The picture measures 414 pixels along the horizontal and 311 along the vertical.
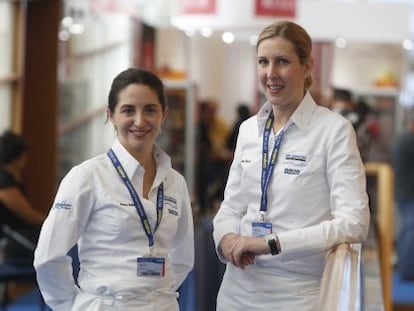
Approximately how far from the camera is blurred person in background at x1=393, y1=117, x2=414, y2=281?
10.4 m

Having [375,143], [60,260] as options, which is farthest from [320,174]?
[375,143]

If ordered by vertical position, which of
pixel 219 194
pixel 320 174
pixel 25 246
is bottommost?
pixel 219 194

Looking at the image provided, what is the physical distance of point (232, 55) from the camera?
1808 cm

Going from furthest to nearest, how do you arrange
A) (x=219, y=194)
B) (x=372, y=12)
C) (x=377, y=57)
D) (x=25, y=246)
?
(x=377, y=57) < (x=219, y=194) < (x=372, y=12) < (x=25, y=246)

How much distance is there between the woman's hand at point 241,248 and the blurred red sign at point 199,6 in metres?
5.34

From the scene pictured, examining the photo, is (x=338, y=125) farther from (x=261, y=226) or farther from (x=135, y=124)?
(x=135, y=124)

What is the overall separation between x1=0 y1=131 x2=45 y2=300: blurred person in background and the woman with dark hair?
12.2 feet

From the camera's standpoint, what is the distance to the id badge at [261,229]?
3313mm

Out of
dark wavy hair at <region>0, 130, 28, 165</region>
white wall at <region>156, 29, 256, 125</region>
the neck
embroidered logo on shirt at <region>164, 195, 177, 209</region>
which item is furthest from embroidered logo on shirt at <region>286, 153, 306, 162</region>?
white wall at <region>156, 29, 256, 125</region>

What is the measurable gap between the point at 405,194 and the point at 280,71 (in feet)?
24.8

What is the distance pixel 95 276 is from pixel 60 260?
0.12m

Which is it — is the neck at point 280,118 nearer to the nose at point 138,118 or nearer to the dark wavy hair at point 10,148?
the nose at point 138,118

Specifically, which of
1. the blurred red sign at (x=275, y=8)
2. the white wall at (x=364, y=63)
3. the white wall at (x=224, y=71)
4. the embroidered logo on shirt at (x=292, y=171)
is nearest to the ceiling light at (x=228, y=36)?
the blurred red sign at (x=275, y=8)

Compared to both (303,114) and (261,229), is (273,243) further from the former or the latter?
(303,114)
